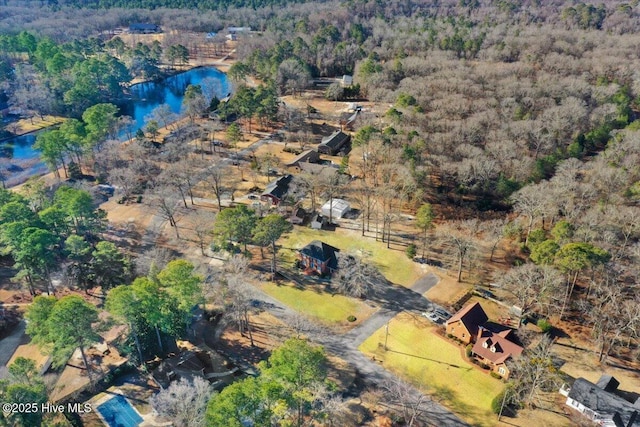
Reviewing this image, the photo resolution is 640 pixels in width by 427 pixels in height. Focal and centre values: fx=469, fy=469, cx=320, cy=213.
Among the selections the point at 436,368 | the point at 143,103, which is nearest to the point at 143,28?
the point at 143,103

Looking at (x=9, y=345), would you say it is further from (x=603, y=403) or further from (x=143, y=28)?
(x=143, y=28)

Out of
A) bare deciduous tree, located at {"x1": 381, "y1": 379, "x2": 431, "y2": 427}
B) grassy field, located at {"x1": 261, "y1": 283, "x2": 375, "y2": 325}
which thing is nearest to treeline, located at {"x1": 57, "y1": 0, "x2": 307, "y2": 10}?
grassy field, located at {"x1": 261, "y1": 283, "x2": 375, "y2": 325}

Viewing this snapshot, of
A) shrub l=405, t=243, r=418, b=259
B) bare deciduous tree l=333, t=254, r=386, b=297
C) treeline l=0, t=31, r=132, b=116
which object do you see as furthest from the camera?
treeline l=0, t=31, r=132, b=116

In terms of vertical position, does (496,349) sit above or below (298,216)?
below

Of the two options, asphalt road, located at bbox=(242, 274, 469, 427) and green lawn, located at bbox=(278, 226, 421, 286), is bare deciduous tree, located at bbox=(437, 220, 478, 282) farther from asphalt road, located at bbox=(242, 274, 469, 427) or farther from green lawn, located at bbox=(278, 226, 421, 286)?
green lawn, located at bbox=(278, 226, 421, 286)

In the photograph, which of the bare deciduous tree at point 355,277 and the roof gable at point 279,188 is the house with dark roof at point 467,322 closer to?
the bare deciduous tree at point 355,277

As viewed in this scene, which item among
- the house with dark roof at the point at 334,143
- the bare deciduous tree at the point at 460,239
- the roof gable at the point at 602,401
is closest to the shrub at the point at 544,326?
the roof gable at the point at 602,401

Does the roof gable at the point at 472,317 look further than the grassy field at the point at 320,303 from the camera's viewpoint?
No
